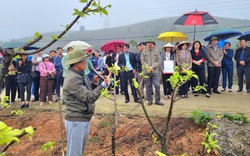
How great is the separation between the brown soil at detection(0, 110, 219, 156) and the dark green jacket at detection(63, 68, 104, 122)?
6.35 feet

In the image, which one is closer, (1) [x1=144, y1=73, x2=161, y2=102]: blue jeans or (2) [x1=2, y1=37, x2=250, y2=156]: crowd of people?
(1) [x1=144, y1=73, x2=161, y2=102]: blue jeans

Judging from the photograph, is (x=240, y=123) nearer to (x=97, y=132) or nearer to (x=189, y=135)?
(x=189, y=135)

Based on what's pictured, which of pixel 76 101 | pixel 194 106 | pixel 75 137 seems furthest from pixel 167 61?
pixel 75 137

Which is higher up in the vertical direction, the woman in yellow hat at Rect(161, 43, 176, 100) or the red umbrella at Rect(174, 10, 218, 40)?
the red umbrella at Rect(174, 10, 218, 40)

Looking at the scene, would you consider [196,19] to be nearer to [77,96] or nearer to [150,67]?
[150,67]

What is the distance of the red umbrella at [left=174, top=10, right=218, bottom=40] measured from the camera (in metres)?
9.77

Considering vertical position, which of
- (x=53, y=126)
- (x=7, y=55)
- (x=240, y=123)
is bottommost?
(x=53, y=126)

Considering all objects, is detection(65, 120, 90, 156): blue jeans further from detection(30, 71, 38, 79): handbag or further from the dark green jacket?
detection(30, 71, 38, 79): handbag

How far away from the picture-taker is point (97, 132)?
6.41 m

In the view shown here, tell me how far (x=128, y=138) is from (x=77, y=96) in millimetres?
2424

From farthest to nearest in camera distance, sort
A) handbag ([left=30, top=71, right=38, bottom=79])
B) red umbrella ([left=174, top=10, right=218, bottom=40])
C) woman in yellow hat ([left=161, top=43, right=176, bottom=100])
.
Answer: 1. red umbrella ([left=174, top=10, right=218, bottom=40])
2. handbag ([left=30, top=71, right=38, bottom=79])
3. woman in yellow hat ([left=161, top=43, right=176, bottom=100])

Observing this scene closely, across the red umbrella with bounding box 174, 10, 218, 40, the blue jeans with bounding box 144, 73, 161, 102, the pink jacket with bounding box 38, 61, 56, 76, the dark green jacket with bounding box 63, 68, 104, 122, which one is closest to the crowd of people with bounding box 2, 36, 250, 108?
the pink jacket with bounding box 38, 61, 56, 76

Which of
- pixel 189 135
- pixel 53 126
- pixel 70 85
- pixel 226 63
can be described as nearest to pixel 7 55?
pixel 70 85

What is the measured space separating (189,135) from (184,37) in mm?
5607
